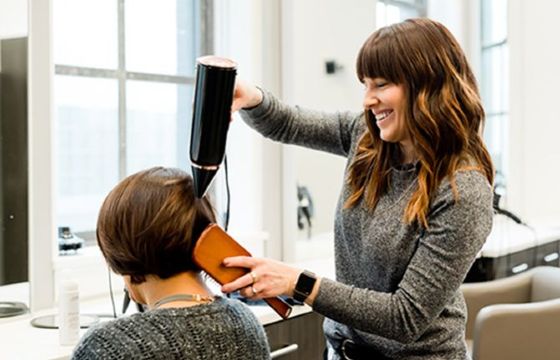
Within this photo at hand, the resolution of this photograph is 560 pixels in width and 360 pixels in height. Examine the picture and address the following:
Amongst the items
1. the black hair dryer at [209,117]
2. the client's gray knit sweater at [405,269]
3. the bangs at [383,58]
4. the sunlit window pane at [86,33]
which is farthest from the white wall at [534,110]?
the black hair dryer at [209,117]

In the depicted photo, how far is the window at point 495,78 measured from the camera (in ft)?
14.3

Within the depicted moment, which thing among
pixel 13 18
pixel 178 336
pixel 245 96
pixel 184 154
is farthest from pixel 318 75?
pixel 178 336

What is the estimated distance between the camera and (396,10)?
3926 mm

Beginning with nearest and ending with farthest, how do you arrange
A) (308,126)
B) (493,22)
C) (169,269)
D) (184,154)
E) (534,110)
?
(169,269) → (308,126) → (184,154) → (534,110) → (493,22)

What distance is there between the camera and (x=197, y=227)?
1328mm

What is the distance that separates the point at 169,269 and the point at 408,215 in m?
0.49

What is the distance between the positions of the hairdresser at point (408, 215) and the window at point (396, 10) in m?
2.15

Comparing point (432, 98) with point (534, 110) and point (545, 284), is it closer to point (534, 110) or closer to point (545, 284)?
point (545, 284)

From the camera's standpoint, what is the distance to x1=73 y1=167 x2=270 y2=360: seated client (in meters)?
1.20

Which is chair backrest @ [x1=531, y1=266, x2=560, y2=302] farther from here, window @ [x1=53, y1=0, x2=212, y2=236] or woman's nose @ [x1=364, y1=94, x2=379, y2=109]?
woman's nose @ [x1=364, y1=94, x2=379, y2=109]

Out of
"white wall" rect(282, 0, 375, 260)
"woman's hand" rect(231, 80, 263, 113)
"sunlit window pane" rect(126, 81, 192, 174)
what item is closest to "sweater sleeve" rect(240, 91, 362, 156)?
"woman's hand" rect(231, 80, 263, 113)

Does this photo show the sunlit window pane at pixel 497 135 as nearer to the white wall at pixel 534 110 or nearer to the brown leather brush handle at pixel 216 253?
the white wall at pixel 534 110

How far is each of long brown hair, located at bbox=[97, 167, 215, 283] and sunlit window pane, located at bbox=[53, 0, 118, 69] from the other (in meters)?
1.30

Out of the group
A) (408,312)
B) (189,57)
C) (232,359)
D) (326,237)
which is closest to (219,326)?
(232,359)
